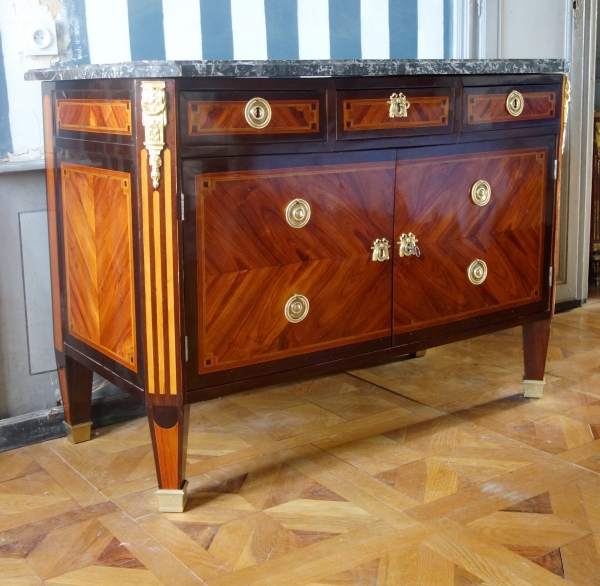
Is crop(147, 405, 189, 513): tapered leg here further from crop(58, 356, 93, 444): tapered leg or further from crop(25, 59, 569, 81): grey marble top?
crop(25, 59, 569, 81): grey marble top

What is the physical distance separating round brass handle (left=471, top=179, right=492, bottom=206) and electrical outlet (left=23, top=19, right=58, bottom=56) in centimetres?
119

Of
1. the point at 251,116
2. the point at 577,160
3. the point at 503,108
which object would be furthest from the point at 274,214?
the point at 577,160

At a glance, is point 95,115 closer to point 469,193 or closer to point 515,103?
point 469,193

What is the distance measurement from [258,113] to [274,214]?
23 cm

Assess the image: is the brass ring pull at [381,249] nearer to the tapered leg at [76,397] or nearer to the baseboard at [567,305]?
the tapered leg at [76,397]

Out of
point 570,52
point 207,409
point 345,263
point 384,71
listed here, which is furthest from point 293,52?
point 570,52

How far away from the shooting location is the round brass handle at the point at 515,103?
7.57ft

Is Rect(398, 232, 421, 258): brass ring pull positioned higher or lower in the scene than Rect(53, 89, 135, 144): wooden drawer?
lower

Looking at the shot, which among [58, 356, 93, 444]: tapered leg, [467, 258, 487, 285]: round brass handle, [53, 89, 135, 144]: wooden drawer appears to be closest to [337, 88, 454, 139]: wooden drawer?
[467, 258, 487, 285]: round brass handle

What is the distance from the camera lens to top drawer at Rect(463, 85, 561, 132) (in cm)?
224

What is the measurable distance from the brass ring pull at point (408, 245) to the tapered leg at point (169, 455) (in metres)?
0.69

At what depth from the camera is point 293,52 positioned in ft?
8.82

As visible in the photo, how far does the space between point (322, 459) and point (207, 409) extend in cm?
51

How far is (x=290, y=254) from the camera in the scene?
2.01 m
